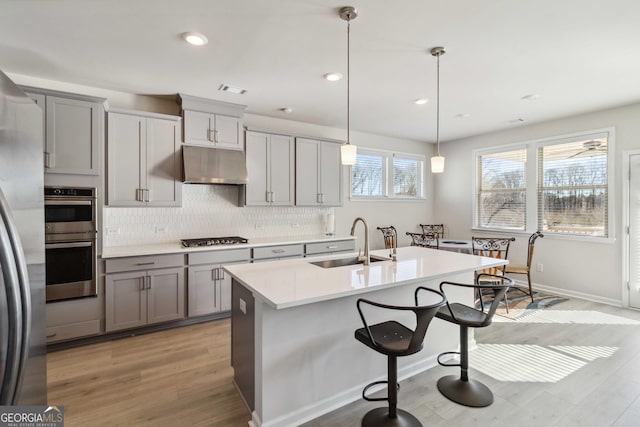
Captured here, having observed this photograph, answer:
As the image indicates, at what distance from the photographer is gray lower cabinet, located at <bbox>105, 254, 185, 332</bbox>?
10.3 feet

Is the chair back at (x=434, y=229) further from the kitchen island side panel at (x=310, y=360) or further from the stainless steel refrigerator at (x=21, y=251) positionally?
the stainless steel refrigerator at (x=21, y=251)

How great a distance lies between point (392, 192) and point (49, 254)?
5.09 m

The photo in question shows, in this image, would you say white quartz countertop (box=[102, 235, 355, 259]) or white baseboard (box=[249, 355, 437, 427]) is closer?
white baseboard (box=[249, 355, 437, 427])

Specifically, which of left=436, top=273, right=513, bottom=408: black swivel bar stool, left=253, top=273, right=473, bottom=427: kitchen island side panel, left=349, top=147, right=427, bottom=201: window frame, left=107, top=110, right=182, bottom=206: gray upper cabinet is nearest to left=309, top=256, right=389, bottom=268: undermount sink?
left=253, top=273, right=473, bottom=427: kitchen island side panel

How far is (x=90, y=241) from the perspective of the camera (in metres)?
3.01

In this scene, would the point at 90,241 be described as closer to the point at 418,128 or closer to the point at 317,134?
the point at 317,134

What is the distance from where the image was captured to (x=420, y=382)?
96.8 inches

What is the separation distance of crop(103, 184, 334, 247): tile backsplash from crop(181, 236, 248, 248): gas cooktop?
199 millimetres

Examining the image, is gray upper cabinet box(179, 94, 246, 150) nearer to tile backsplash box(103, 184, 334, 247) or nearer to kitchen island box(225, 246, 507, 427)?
tile backsplash box(103, 184, 334, 247)

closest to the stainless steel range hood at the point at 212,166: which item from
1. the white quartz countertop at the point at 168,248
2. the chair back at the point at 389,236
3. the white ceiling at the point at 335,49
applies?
the white ceiling at the point at 335,49

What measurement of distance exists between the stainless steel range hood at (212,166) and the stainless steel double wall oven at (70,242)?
3.22 ft

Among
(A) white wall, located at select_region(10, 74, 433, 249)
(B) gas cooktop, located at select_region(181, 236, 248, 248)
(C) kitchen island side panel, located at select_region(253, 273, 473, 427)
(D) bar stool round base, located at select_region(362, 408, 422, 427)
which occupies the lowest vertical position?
(D) bar stool round base, located at select_region(362, 408, 422, 427)

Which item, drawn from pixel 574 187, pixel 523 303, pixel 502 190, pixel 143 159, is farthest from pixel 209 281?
pixel 574 187

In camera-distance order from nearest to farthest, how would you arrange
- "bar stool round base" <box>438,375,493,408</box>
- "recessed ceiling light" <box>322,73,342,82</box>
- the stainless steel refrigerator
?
the stainless steel refrigerator < "bar stool round base" <box>438,375,493,408</box> < "recessed ceiling light" <box>322,73,342,82</box>
